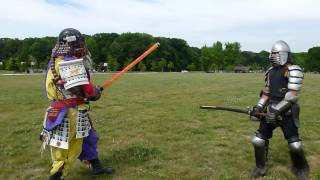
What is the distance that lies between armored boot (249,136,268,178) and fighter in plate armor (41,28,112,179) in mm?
2658

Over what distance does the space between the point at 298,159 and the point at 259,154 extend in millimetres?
606

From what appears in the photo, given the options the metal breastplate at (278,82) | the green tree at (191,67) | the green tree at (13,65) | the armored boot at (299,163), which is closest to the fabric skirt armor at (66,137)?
the metal breastplate at (278,82)

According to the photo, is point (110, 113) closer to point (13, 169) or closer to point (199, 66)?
point (13, 169)

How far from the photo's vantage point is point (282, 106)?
6.77 m

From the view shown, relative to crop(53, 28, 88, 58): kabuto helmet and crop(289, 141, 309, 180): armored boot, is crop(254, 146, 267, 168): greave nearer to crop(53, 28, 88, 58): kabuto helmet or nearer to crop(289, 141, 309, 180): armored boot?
crop(289, 141, 309, 180): armored boot

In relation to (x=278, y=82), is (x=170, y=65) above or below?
below

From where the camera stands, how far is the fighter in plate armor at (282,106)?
265 inches

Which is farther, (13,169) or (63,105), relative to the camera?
(13,169)

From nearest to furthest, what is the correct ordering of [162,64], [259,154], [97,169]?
[259,154]
[97,169]
[162,64]

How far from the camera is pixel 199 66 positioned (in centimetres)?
13175

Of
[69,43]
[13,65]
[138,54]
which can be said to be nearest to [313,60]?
[138,54]

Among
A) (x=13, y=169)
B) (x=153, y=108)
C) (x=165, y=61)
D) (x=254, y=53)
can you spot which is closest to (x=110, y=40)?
(x=165, y=61)

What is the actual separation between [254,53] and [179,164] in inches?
6743

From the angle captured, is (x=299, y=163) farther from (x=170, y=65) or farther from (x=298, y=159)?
(x=170, y=65)
